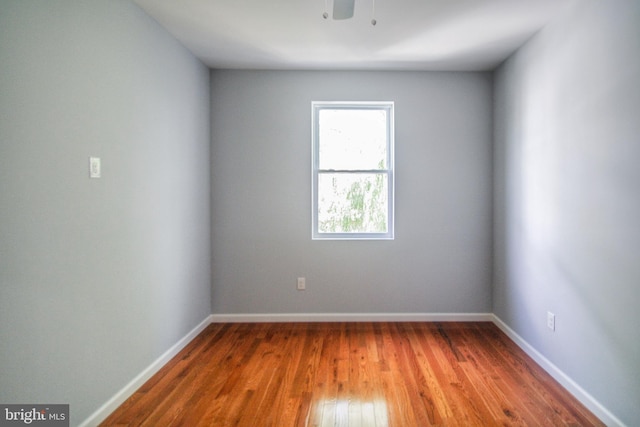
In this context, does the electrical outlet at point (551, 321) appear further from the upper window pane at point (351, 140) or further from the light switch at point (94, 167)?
the light switch at point (94, 167)

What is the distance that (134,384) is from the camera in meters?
2.25

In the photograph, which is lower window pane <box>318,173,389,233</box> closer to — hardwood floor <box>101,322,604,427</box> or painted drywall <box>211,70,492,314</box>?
painted drywall <box>211,70,492,314</box>

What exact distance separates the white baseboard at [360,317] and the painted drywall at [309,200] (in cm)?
5

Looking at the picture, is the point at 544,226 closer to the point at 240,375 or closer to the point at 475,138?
the point at 475,138

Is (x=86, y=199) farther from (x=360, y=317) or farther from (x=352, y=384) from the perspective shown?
(x=360, y=317)

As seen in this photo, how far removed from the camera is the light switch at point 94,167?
187 cm

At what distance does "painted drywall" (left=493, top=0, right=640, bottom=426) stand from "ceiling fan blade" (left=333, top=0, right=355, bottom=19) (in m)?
1.46

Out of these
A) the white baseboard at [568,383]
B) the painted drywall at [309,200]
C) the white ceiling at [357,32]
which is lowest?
the white baseboard at [568,383]

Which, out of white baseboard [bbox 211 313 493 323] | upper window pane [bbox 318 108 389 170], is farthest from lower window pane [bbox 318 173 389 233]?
white baseboard [bbox 211 313 493 323]

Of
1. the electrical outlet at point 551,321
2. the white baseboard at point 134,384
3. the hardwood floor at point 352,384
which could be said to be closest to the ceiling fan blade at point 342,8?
the hardwood floor at point 352,384

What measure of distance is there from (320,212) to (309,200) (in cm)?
19

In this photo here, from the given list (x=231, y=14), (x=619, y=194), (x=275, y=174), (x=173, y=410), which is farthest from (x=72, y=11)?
(x=619, y=194)

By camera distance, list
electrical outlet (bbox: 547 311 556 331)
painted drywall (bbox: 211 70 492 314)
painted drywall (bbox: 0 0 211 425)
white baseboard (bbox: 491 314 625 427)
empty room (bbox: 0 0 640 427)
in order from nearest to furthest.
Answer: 1. painted drywall (bbox: 0 0 211 425)
2. empty room (bbox: 0 0 640 427)
3. white baseboard (bbox: 491 314 625 427)
4. electrical outlet (bbox: 547 311 556 331)
5. painted drywall (bbox: 211 70 492 314)

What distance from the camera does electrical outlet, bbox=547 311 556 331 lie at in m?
2.46
